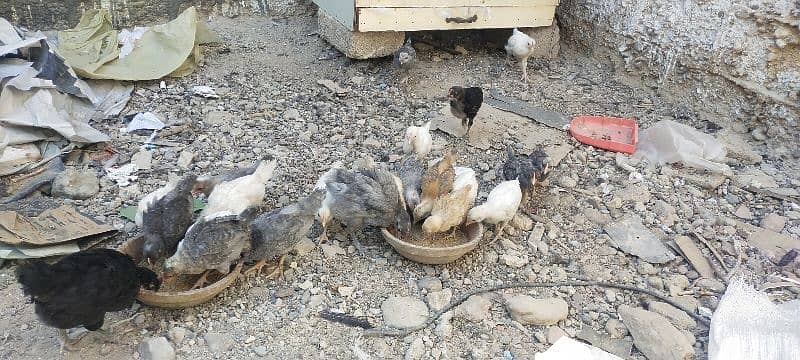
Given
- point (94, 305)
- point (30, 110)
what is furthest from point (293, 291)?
point (30, 110)

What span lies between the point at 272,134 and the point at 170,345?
223 cm

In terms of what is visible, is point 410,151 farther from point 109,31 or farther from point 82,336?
point 109,31

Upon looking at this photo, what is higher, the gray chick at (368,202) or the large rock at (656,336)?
the gray chick at (368,202)

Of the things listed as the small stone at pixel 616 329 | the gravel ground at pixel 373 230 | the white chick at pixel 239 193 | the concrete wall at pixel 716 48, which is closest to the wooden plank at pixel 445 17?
the gravel ground at pixel 373 230

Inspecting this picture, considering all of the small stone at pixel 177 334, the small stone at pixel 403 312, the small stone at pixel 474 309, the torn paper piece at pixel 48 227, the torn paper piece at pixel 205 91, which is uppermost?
the torn paper piece at pixel 48 227

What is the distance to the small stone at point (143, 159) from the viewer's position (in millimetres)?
4293

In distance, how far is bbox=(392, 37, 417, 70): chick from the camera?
5.59 m

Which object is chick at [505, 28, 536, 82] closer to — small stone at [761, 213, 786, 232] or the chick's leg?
small stone at [761, 213, 786, 232]

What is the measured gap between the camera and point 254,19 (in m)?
7.10

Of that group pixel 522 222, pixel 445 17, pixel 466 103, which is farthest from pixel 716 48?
pixel 522 222

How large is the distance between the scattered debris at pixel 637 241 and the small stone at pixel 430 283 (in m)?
1.22

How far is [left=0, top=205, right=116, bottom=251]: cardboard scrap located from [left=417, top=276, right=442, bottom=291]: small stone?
1832 mm

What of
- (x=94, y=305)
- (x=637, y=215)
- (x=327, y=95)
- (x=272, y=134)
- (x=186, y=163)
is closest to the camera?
(x=94, y=305)

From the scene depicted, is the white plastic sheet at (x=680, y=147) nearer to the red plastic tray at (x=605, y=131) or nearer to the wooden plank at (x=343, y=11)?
the red plastic tray at (x=605, y=131)
